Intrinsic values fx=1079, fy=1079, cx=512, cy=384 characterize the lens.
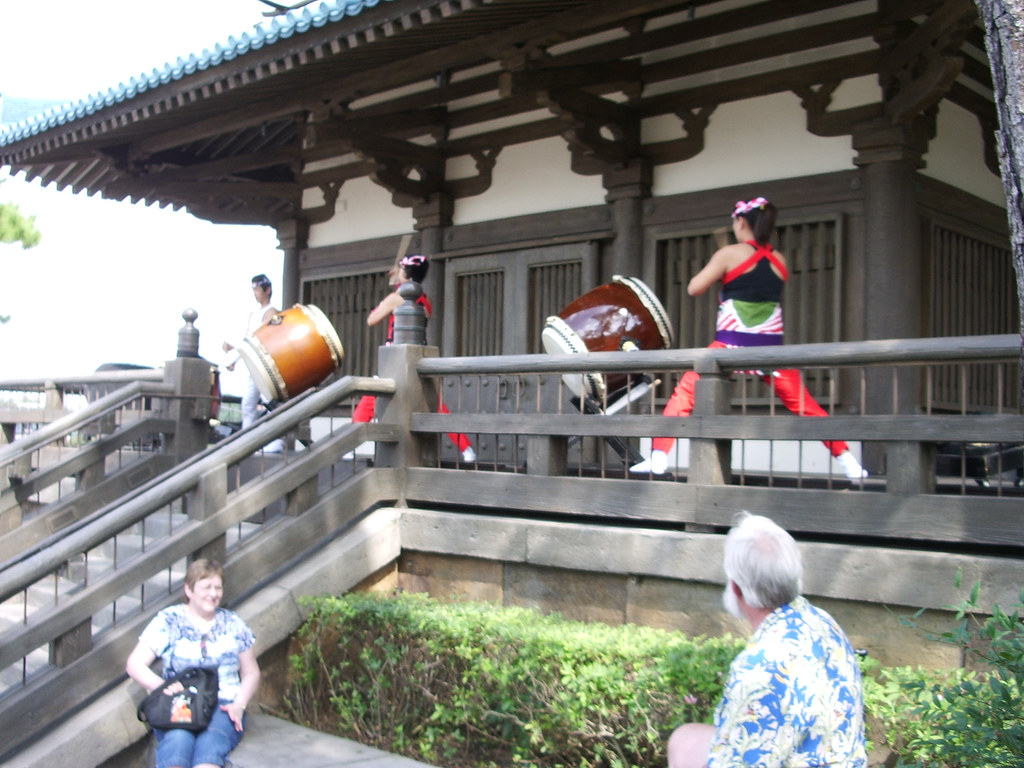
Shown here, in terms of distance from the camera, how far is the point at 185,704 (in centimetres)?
494

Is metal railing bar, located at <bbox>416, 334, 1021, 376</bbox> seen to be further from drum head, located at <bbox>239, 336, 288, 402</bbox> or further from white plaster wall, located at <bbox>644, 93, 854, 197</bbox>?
white plaster wall, located at <bbox>644, 93, 854, 197</bbox>

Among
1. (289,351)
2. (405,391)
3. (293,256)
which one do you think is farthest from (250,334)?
(293,256)

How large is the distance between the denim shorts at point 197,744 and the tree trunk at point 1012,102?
12.9 ft

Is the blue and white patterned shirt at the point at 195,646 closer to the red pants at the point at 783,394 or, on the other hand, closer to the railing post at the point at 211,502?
the railing post at the point at 211,502

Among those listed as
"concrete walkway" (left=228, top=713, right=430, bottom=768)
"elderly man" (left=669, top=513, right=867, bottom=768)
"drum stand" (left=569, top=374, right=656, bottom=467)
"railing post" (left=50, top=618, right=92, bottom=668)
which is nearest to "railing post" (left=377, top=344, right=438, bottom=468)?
"drum stand" (left=569, top=374, right=656, bottom=467)

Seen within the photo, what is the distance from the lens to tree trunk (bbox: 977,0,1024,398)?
2.67 meters

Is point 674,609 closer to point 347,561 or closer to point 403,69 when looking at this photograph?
point 347,561

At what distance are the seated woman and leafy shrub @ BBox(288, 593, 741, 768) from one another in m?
0.74

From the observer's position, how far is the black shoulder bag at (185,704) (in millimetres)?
4910

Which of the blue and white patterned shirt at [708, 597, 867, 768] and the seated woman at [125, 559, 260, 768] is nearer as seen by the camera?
the blue and white patterned shirt at [708, 597, 867, 768]

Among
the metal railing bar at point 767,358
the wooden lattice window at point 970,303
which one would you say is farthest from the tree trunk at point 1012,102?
the wooden lattice window at point 970,303

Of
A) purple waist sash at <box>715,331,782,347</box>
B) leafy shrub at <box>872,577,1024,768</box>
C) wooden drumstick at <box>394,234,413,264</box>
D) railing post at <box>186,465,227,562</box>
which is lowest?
leafy shrub at <box>872,577,1024,768</box>

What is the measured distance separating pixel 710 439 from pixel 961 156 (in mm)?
3949

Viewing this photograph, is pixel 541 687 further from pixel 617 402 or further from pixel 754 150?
pixel 754 150
